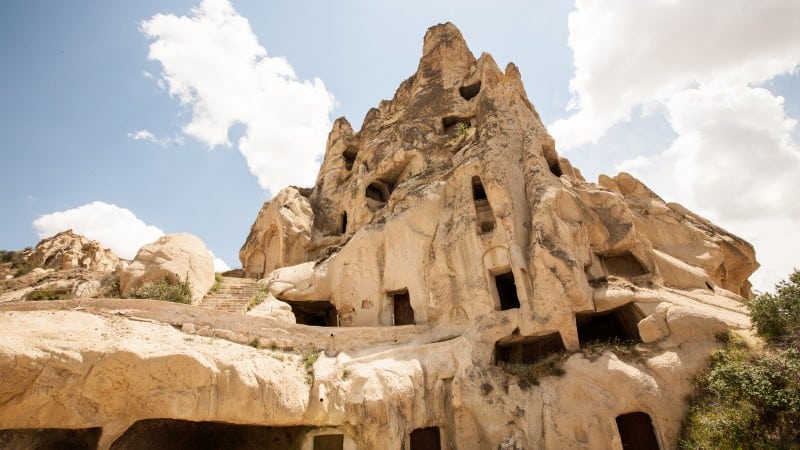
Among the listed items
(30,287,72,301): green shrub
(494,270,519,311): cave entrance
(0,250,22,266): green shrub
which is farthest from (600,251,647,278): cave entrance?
(0,250,22,266): green shrub

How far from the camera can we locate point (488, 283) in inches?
643

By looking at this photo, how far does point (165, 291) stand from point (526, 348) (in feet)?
44.1

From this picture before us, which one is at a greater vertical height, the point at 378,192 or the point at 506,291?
the point at 378,192

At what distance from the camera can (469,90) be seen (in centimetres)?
2767

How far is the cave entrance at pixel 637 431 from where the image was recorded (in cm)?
1237

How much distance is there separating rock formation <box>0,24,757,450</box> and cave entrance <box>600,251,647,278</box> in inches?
3.6

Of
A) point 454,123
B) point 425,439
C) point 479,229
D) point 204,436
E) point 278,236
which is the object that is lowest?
point 425,439

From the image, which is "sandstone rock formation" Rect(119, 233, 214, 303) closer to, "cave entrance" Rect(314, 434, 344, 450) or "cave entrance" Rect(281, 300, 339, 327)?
"cave entrance" Rect(281, 300, 339, 327)

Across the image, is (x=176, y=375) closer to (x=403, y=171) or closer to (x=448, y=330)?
(x=448, y=330)

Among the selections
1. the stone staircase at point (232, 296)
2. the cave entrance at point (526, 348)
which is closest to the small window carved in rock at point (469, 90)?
the cave entrance at point (526, 348)

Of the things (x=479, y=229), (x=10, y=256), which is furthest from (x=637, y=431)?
(x=10, y=256)

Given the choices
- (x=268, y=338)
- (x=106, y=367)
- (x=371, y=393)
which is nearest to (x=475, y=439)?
(x=371, y=393)

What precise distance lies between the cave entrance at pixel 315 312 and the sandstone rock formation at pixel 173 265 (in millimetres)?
4062

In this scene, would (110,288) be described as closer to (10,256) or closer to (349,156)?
(349,156)
